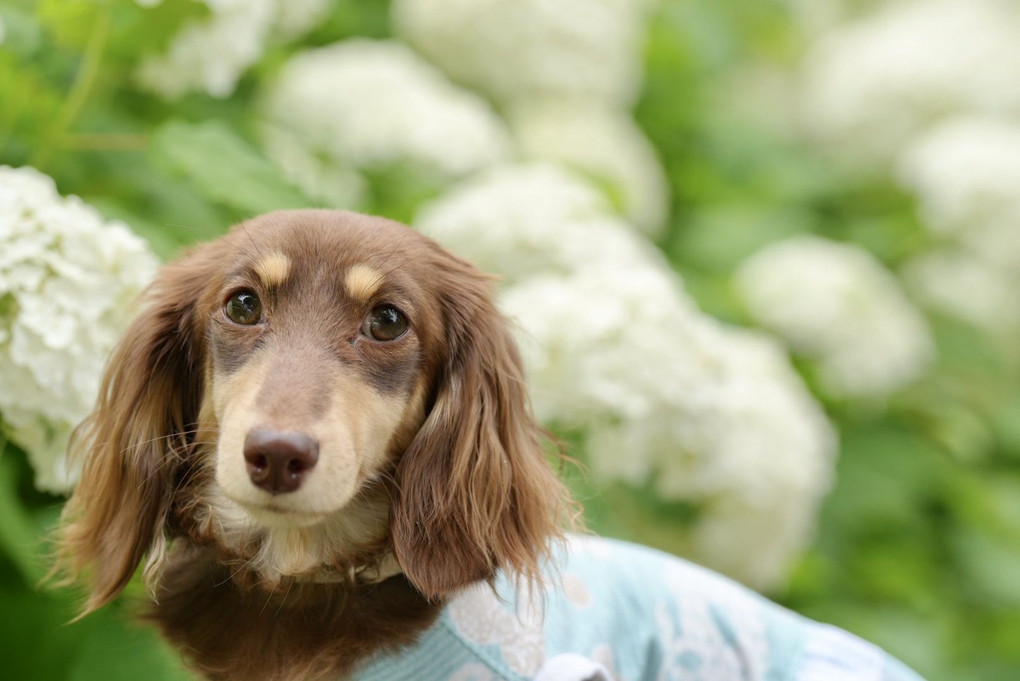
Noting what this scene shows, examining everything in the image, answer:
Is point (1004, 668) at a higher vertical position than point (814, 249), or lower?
lower

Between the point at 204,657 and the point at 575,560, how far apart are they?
70cm

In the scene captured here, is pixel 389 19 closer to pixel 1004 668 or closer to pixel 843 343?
pixel 843 343

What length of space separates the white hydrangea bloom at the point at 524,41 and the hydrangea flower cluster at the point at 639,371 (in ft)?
2.52

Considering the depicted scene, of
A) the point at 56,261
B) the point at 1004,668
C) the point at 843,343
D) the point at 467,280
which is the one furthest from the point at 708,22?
the point at 56,261

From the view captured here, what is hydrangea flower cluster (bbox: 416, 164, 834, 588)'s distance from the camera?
253 centimetres

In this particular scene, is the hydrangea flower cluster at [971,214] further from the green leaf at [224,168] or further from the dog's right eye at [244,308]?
the dog's right eye at [244,308]

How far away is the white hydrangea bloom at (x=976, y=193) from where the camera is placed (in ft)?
13.1

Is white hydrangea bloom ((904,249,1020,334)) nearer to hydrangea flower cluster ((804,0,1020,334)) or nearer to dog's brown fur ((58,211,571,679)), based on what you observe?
hydrangea flower cluster ((804,0,1020,334))

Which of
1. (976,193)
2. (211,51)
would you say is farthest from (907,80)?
(211,51)

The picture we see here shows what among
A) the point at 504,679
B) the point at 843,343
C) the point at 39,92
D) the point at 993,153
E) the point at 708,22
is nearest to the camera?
the point at 504,679

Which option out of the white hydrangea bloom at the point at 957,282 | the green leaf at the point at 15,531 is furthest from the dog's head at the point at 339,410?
the white hydrangea bloom at the point at 957,282

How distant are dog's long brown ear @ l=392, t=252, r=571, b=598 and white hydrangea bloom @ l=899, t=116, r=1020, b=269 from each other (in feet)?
8.77

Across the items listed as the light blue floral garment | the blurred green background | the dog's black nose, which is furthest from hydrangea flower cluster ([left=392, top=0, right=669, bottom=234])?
the dog's black nose

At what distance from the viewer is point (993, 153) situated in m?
4.12
